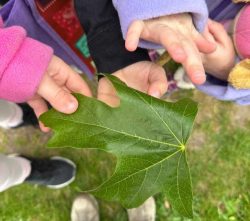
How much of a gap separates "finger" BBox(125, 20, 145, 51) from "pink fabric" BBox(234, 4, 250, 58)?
35cm

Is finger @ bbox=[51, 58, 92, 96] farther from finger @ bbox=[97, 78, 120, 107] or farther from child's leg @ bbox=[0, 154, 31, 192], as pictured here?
child's leg @ bbox=[0, 154, 31, 192]

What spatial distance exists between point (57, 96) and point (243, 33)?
0.55 m

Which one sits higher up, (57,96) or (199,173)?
(57,96)

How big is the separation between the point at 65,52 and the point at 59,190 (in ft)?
2.52

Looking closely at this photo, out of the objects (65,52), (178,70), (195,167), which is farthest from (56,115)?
(195,167)

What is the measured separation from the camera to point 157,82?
936mm

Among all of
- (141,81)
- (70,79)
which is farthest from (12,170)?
(141,81)

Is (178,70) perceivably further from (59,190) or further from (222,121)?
(59,190)

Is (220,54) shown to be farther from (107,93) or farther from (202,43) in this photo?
(107,93)

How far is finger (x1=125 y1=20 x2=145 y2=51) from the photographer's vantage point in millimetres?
798

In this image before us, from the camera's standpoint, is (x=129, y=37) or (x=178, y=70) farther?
(x=178, y=70)

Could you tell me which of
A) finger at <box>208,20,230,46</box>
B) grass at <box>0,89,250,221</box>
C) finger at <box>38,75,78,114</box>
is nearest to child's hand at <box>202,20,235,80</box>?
finger at <box>208,20,230,46</box>

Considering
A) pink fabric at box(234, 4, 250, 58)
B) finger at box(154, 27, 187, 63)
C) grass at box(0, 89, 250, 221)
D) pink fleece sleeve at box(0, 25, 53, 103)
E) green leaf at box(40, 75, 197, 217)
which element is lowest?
grass at box(0, 89, 250, 221)

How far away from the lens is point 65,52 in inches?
48.8
